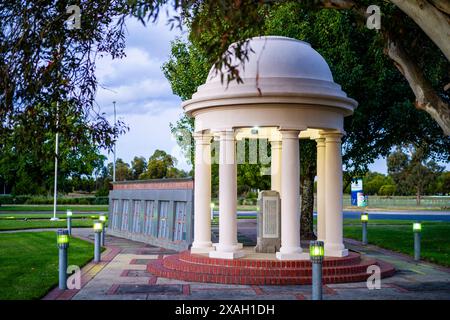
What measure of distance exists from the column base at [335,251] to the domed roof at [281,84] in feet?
11.9

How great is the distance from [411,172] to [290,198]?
68.9 meters

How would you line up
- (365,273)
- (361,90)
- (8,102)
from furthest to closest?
(361,90) → (365,273) → (8,102)

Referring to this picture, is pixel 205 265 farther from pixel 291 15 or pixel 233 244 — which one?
pixel 291 15

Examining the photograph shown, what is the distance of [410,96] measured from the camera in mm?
22438

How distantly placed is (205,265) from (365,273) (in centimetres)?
393

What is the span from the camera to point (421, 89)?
1084 cm

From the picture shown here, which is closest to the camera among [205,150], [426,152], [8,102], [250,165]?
[8,102]

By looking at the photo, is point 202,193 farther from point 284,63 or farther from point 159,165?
point 159,165

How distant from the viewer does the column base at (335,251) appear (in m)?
15.6

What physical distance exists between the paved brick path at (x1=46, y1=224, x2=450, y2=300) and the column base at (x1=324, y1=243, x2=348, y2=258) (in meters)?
1.50

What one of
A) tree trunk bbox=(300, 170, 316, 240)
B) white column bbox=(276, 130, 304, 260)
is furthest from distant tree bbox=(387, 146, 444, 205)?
white column bbox=(276, 130, 304, 260)

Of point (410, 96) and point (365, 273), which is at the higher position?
point (410, 96)
